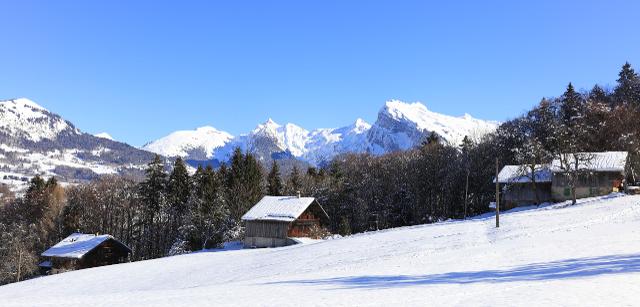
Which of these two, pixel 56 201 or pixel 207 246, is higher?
pixel 56 201

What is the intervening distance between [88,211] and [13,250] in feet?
42.7

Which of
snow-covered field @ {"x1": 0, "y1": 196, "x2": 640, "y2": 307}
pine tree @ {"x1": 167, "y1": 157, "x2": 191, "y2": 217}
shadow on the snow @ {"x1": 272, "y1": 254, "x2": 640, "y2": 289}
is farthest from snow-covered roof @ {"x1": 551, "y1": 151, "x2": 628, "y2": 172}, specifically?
pine tree @ {"x1": 167, "y1": 157, "x2": 191, "y2": 217}

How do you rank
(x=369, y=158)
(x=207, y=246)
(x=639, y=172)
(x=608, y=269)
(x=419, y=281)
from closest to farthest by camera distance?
(x=608, y=269), (x=419, y=281), (x=639, y=172), (x=207, y=246), (x=369, y=158)

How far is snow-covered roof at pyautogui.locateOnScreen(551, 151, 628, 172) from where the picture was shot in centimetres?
5984

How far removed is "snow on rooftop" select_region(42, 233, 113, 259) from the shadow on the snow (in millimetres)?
52818

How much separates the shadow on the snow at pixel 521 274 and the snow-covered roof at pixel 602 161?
132 ft

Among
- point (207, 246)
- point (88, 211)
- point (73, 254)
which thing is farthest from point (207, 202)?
point (88, 211)

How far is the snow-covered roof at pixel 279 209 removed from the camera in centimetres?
6469

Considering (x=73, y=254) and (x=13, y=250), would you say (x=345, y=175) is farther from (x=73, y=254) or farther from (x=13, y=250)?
(x=13, y=250)

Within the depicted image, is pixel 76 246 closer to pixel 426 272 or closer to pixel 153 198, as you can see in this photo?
pixel 153 198

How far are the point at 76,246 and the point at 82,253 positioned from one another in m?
2.94

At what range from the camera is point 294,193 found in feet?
290

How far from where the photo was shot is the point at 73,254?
6788 cm

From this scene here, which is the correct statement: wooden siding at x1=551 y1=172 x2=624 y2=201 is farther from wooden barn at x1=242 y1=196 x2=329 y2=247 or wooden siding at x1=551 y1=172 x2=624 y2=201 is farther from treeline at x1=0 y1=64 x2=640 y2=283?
wooden barn at x1=242 y1=196 x2=329 y2=247
